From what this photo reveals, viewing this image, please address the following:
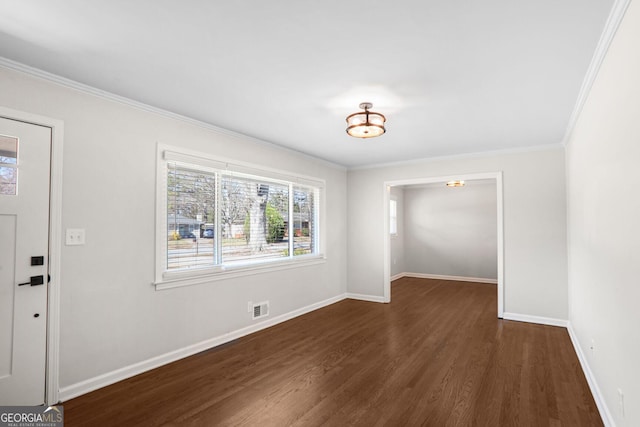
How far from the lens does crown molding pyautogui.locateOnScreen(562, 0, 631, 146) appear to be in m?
1.76

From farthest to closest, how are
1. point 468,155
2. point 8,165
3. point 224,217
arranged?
point 468,155
point 224,217
point 8,165

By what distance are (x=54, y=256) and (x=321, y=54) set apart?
2.53 metres

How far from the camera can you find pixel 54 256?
101 inches

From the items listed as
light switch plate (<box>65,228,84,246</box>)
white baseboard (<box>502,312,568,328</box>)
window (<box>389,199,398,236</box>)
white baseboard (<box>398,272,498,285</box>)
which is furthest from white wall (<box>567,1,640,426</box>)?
window (<box>389,199,398,236</box>)

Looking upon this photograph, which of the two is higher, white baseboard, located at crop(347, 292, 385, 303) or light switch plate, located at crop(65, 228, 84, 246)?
light switch plate, located at crop(65, 228, 84, 246)

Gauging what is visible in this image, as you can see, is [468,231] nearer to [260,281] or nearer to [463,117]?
[463,117]

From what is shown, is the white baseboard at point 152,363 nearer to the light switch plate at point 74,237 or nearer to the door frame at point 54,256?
the door frame at point 54,256

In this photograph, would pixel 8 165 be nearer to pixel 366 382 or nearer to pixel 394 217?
pixel 366 382

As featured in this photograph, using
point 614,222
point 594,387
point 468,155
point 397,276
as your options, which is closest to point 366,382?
point 594,387

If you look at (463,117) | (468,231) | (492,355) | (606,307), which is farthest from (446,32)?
(468,231)

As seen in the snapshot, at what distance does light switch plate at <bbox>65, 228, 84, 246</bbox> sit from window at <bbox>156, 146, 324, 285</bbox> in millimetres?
661

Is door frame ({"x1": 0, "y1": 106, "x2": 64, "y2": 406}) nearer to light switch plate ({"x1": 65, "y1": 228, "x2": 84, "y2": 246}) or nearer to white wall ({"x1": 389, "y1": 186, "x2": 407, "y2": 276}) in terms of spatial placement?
light switch plate ({"x1": 65, "y1": 228, "x2": 84, "y2": 246})

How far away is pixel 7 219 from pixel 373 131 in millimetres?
3043

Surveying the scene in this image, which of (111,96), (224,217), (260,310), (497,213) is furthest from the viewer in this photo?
(497,213)
